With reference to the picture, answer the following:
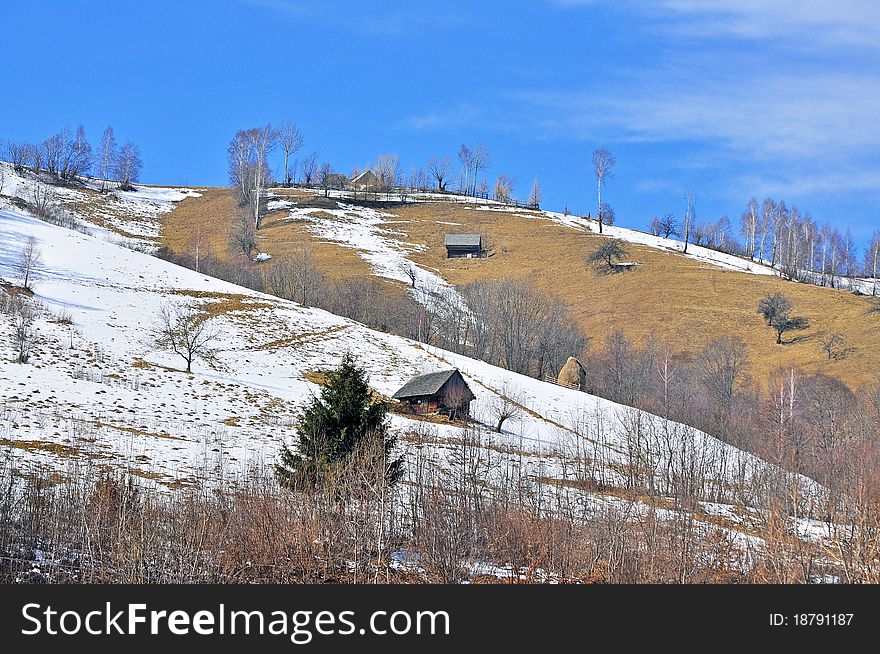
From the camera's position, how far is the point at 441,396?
1748 inches

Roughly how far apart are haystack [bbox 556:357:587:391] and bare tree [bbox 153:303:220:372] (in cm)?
2943

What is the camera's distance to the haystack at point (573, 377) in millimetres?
65562

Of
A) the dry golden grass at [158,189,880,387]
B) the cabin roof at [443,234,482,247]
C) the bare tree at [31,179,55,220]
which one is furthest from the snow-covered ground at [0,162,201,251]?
the cabin roof at [443,234,482,247]

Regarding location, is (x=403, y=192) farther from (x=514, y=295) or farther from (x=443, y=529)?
(x=443, y=529)

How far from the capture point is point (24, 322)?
4334 centimetres

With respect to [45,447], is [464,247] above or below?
above

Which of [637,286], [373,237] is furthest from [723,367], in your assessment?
[373,237]

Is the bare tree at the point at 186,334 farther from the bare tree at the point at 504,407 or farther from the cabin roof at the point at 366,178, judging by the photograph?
the cabin roof at the point at 366,178

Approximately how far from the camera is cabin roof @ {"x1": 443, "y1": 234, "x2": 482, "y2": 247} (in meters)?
115

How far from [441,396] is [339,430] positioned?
26.2 m

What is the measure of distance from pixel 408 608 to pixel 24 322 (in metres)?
43.4

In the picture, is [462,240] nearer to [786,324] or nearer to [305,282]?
[305,282]

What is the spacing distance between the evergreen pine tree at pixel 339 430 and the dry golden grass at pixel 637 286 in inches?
2486

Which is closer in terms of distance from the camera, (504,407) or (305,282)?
(504,407)
